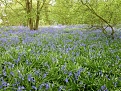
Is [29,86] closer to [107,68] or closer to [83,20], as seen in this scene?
[107,68]

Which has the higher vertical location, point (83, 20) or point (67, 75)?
point (83, 20)

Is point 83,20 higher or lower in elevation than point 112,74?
higher

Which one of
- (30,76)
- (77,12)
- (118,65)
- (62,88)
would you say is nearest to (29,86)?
(30,76)

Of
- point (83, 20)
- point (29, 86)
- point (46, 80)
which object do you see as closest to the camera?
point (29, 86)

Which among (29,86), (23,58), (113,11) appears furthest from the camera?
(113,11)

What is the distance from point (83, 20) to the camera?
1156cm

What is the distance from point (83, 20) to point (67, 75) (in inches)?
260

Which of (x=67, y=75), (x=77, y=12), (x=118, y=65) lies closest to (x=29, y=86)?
(x=67, y=75)

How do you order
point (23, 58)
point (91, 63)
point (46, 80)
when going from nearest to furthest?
point (46, 80), point (91, 63), point (23, 58)

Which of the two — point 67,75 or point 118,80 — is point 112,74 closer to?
point 118,80

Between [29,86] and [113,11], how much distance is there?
24.1 ft

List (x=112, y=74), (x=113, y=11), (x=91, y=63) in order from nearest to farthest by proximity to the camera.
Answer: (x=112, y=74) → (x=91, y=63) → (x=113, y=11)

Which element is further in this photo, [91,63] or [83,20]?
[83,20]

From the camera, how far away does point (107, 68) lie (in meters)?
5.91
